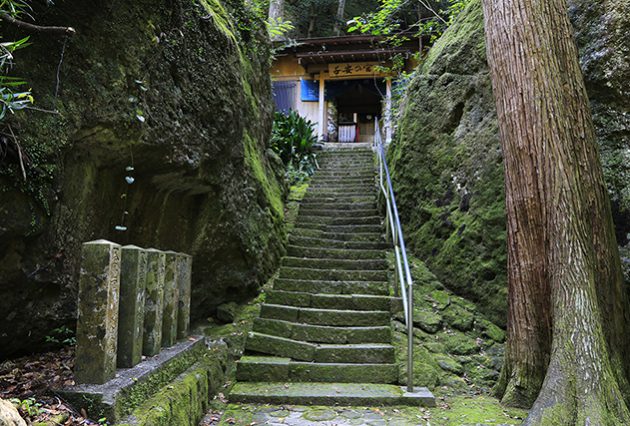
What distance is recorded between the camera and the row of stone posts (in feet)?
7.47

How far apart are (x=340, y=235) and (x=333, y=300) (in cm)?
186

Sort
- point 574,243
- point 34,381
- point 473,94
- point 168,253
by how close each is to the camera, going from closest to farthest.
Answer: point 34,381
point 574,243
point 168,253
point 473,94

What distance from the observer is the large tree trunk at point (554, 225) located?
2.84 m

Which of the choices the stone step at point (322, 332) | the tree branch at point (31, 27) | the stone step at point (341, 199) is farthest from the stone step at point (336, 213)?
the tree branch at point (31, 27)

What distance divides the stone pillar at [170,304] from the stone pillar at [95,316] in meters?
0.99

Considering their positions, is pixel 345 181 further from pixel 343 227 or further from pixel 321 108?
pixel 321 108

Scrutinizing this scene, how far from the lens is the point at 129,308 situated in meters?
2.63

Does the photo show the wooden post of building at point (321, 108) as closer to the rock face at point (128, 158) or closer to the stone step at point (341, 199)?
Answer: the stone step at point (341, 199)

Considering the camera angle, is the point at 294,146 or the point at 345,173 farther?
the point at 294,146

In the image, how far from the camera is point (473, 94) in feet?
19.1

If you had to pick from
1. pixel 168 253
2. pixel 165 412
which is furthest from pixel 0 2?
pixel 165 412

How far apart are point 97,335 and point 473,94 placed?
5403 mm

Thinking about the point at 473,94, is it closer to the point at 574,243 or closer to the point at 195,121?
the point at 574,243

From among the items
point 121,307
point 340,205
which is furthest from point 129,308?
point 340,205
